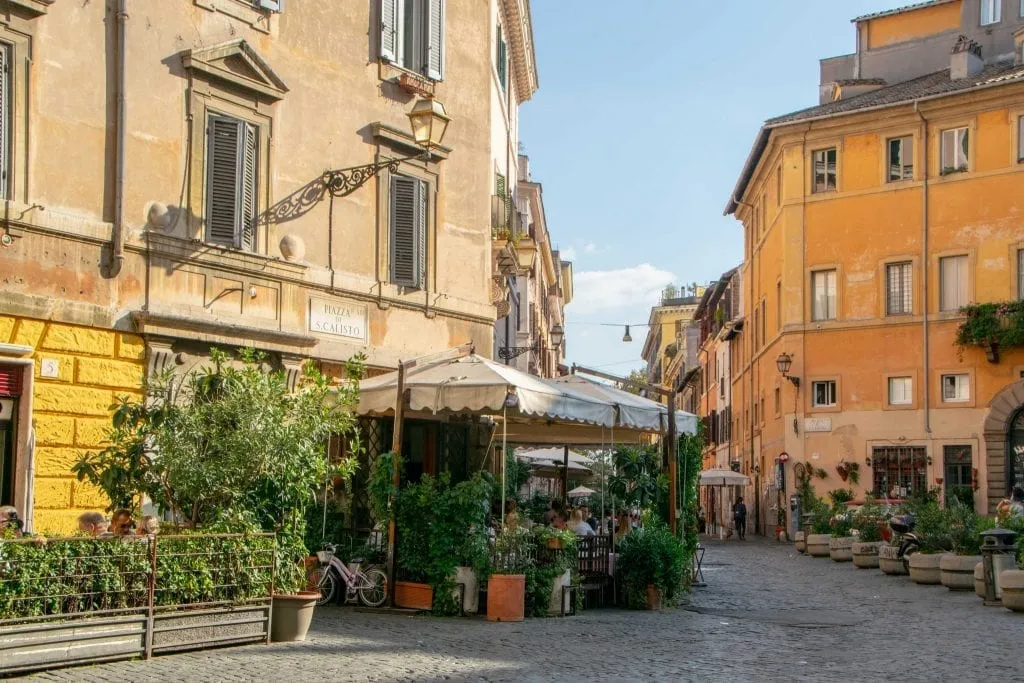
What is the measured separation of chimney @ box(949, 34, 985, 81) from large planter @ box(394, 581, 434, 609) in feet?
101

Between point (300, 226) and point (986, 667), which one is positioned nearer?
point (986, 667)

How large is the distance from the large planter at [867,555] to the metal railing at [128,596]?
17.6 m

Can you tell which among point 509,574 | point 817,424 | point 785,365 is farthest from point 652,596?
point 817,424

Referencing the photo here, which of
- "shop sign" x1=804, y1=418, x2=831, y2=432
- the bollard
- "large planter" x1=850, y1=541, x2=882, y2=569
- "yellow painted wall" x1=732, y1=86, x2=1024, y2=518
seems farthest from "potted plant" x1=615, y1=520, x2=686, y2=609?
"shop sign" x1=804, y1=418, x2=831, y2=432

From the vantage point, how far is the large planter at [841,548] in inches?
1172

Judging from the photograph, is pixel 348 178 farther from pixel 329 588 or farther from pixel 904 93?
pixel 904 93

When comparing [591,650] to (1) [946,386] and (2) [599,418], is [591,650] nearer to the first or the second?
(2) [599,418]

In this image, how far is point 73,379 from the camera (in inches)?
587

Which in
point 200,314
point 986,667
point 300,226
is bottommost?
point 986,667

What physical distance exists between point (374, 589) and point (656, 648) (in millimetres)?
4070

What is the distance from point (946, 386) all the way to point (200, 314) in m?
27.4

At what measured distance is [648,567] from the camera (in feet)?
54.7

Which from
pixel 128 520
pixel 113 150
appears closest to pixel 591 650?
pixel 128 520

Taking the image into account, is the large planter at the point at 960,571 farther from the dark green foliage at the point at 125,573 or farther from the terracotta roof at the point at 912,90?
the terracotta roof at the point at 912,90
